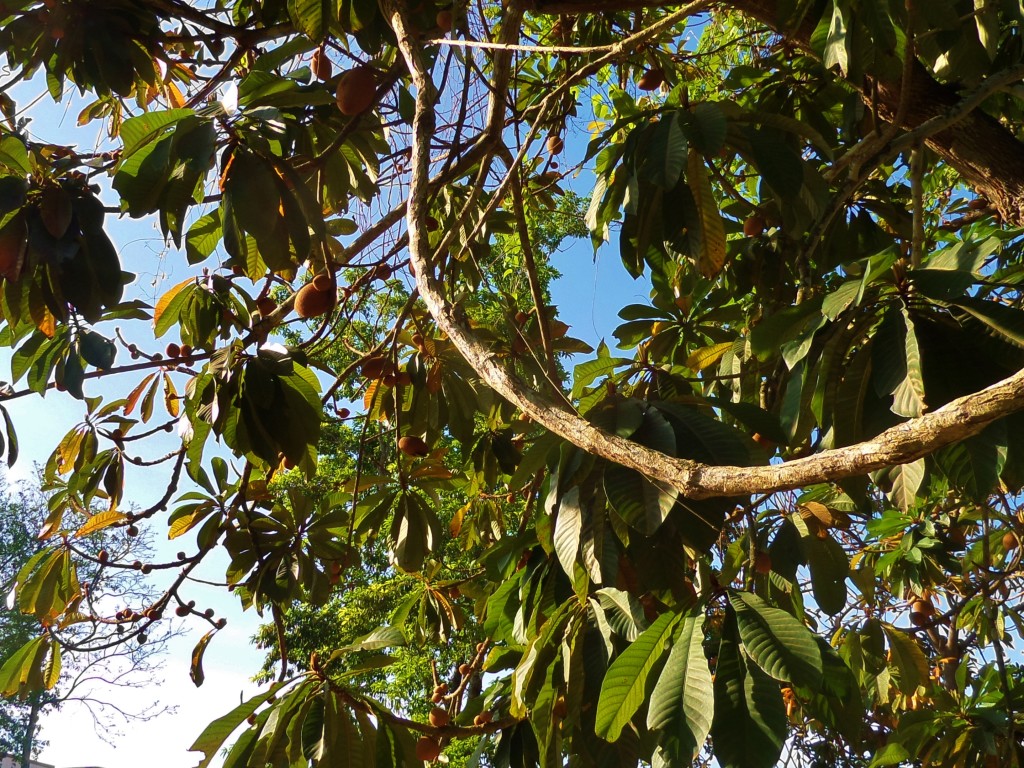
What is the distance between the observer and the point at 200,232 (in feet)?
5.33

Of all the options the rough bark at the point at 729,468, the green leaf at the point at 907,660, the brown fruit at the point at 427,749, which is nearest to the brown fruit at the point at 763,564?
the brown fruit at the point at 427,749

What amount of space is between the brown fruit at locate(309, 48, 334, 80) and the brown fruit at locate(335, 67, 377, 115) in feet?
1.13

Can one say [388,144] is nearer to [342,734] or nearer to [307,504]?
[307,504]

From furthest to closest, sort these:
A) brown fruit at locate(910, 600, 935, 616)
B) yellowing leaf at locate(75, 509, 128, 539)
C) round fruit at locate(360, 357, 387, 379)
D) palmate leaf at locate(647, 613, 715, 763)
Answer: brown fruit at locate(910, 600, 935, 616) → yellowing leaf at locate(75, 509, 128, 539) → round fruit at locate(360, 357, 387, 379) → palmate leaf at locate(647, 613, 715, 763)

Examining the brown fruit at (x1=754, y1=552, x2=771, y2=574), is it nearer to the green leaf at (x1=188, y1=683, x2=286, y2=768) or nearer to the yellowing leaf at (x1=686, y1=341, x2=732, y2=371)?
the yellowing leaf at (x1=686, y1=341, x2=732, y2=371)

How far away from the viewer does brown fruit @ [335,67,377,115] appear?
1.44m

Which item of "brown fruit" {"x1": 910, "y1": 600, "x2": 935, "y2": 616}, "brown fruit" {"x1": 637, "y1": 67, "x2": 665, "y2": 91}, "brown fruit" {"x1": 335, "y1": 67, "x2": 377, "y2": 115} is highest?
"brown fruit" {"x1": 637, "y1": 67, "x2": 665, "y2": 91}

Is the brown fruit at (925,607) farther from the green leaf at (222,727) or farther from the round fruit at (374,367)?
the green leaf at (222,727)

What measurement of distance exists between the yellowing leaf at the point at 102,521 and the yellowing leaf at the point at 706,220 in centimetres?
142

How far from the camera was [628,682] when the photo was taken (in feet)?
3.39

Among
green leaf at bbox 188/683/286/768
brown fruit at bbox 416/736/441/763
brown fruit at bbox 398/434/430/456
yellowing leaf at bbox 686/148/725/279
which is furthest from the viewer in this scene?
brown fruit at bbox 398/434/430/456

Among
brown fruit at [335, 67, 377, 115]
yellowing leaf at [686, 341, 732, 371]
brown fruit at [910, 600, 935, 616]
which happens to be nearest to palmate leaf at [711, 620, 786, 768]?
yellowing leaf at [686, 341, 732, 371]

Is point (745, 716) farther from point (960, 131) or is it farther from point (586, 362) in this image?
point (960, 131)

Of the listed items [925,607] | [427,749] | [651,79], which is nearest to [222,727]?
[427,749]
